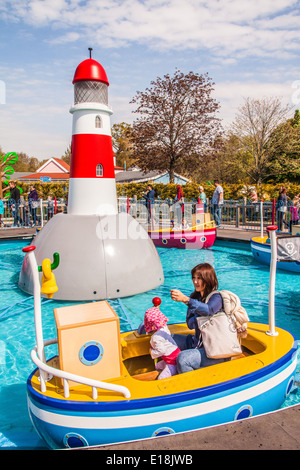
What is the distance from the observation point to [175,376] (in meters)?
3.48

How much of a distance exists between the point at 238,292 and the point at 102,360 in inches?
234

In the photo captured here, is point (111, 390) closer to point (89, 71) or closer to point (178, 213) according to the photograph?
point (89, 71)

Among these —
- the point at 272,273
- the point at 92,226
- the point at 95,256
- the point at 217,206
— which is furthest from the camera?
the point at 217,206

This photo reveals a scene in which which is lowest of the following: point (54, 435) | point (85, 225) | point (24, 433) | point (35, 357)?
point (24, 433)

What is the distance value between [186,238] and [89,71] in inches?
304

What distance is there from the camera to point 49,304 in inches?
305

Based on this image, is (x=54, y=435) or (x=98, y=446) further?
(x=54, y=435)

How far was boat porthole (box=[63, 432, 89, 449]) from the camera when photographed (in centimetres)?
321

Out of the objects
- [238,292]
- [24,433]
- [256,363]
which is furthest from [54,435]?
[238,292]

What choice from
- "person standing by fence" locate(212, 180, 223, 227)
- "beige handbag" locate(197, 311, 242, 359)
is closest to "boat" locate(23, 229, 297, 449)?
"beige handbag" locate(197, 311, 242, 359)

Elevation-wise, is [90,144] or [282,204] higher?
[90,144]

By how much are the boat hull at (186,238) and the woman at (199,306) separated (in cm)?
979

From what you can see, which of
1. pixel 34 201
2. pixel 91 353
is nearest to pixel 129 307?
pixel 91 353

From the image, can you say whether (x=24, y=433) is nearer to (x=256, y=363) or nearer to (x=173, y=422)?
(x=173, y=422)
